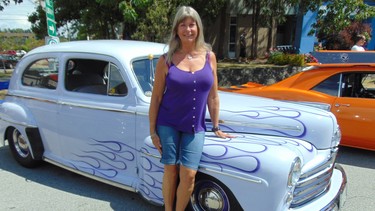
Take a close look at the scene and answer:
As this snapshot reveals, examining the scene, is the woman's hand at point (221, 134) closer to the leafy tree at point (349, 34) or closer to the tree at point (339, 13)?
the tree at point (339, 13)

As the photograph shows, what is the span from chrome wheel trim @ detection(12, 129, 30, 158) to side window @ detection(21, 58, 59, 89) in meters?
0.74

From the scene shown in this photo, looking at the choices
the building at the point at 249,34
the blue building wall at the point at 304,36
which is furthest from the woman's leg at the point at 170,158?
the blue building wall at the point at 304,36

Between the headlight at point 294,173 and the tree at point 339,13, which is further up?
the tree at point 339,13

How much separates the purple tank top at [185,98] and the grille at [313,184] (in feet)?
3.10

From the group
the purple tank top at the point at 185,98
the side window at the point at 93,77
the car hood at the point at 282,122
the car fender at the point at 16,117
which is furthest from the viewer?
the car fender at the point at 16,117

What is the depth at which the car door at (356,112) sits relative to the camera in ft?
15.9

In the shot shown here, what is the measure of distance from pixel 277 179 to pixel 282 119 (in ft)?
2.55

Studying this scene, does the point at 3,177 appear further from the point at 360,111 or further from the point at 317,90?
the point at 360,111

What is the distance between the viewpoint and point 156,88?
2621 millimetres

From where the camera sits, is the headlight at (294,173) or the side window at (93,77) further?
the side window at (93,77)

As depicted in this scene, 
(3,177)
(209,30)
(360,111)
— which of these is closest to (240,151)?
(360,111)

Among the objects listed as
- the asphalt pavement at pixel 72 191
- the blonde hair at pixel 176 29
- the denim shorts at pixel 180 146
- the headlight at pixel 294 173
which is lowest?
the asphalt pavement at pixel 72 191

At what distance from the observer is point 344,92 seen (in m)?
5.16

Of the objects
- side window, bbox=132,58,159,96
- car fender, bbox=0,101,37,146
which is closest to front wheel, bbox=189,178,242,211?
side window, bbox=132,58,159,96
